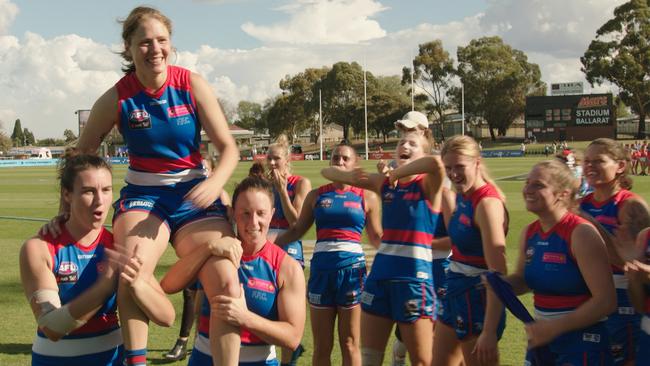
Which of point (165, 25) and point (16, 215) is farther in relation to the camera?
point (16, 215)

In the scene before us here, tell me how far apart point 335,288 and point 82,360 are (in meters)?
2.58

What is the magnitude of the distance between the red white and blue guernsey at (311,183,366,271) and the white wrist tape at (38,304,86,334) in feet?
9.13

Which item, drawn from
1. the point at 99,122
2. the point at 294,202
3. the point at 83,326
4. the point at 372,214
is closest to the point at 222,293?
the point at 83,326

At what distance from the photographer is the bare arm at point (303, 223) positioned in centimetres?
591

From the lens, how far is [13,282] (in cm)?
993

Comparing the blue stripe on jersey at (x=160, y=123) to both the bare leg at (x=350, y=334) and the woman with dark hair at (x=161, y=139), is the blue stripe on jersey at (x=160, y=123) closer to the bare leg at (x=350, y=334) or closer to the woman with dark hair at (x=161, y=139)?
the woman with dark hair at (x=161, y=139)

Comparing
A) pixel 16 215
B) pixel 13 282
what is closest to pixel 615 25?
pixel 16 215

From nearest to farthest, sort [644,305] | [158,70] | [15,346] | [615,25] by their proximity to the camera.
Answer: [644,305] < [158,70] < [15,346] < [615,25]

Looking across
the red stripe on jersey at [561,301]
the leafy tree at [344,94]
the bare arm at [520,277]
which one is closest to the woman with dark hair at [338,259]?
the bare arm at [520,277]

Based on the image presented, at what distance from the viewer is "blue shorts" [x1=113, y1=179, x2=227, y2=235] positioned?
3.98m

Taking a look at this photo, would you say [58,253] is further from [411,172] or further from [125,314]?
[411,172]

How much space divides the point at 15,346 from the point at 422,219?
4196mm

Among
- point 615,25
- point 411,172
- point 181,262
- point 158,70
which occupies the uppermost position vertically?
point 615,25

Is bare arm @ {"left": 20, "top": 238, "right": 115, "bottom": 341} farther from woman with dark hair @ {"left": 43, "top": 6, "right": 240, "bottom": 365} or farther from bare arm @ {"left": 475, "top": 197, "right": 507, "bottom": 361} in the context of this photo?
bare arm @ {"left": 475, "top": 197, "right": 507, "bottom": 361}
